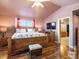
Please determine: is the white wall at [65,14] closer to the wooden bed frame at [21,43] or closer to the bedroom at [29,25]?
the bedroom at [29,25]

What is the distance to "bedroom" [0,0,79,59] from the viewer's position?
4141mm

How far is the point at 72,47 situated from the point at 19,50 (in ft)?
10.7

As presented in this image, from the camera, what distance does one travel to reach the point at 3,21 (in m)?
6.66

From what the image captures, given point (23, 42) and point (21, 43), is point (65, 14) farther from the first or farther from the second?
point (21, 43)

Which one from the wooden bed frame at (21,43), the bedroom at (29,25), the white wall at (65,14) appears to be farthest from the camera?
the white wall at (65,14)

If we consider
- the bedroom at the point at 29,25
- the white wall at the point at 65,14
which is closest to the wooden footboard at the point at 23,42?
the bedroom at the point at 29,25

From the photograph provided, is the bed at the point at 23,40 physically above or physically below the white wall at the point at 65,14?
below

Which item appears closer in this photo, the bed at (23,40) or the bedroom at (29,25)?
the bed at (23,40)

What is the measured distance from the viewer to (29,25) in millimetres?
7980

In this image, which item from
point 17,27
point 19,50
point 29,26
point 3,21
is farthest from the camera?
point 29,26

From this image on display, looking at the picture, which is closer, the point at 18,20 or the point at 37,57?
the point at 37,57

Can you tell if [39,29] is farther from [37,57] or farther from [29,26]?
[37,57]

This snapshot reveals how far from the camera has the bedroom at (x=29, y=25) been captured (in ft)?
13.6

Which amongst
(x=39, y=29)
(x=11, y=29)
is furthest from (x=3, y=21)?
(x=39, y=29)
